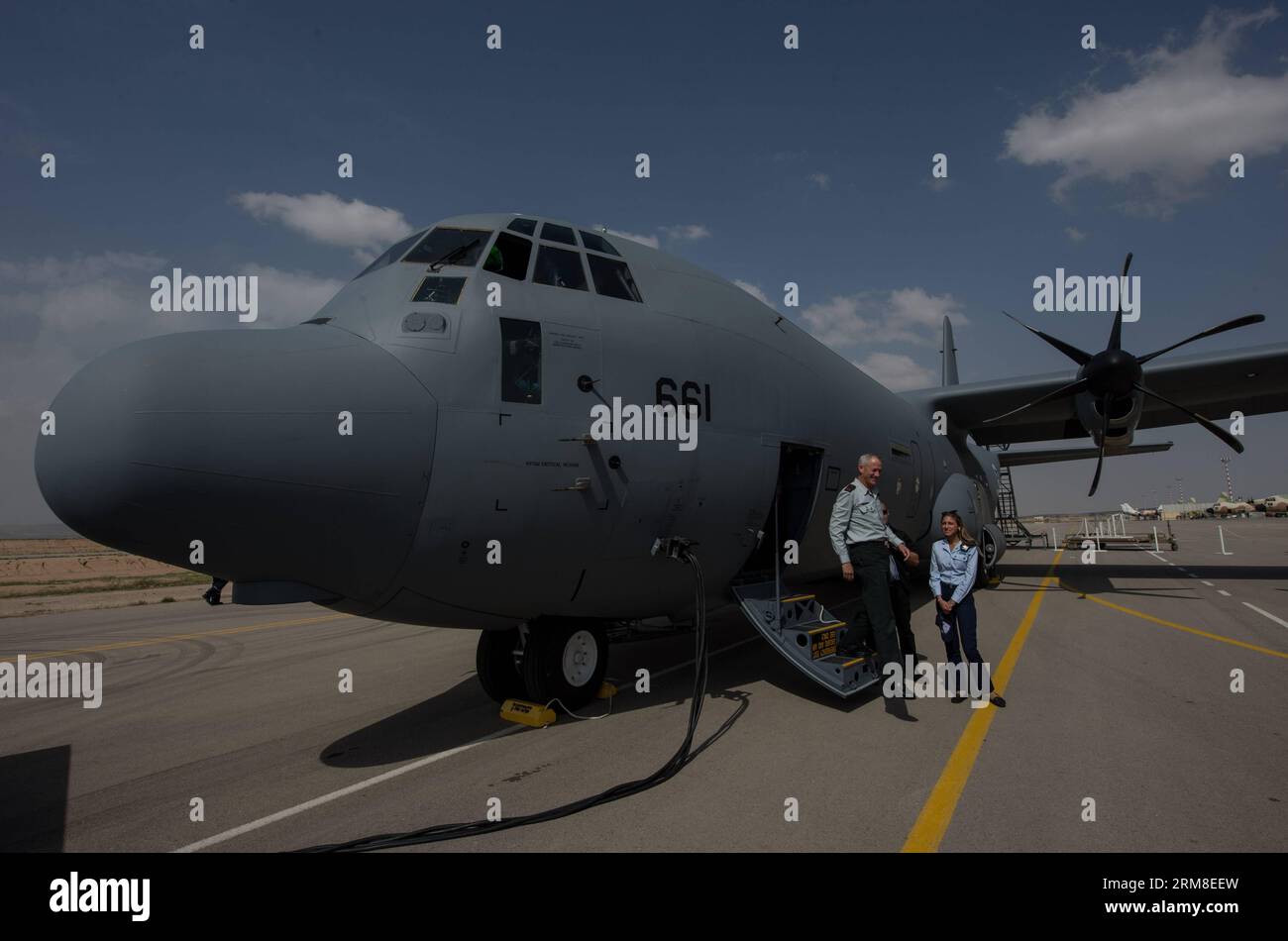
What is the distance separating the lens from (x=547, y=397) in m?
4.93

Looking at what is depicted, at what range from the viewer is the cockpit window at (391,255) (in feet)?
17.7

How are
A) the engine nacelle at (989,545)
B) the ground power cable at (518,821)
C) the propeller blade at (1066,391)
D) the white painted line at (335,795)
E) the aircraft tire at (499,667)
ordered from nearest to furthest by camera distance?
1. the ground power cable at (518,821)
2. the white painted line at (335,795)
3. the aircraft tire at (499,667)
4. the propeller blade at (1066,391)
5. the engine nacelle at (989,545)

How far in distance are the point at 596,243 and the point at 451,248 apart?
133cm

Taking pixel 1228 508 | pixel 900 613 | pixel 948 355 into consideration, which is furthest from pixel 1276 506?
pixel 900 613

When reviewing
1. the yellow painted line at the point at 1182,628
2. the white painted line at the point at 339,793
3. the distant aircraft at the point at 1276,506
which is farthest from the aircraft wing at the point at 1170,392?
the distant aircraft at the point at 1276,506

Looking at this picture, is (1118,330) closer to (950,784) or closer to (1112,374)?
(1112,374)

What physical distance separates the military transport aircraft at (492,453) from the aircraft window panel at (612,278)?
0.02m

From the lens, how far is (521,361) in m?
4.89

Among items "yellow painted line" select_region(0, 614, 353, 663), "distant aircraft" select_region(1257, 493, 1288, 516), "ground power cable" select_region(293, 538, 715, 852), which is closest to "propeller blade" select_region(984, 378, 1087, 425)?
"ground power cable" select_region(293, 538, 715, 852)

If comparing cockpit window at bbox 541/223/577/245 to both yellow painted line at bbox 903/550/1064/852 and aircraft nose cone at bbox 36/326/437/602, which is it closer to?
aircraft nose cone at bbox 36/326/437/602

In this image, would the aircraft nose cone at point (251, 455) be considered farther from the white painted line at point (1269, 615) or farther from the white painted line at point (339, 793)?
the white painted line at point (1269, 615)
